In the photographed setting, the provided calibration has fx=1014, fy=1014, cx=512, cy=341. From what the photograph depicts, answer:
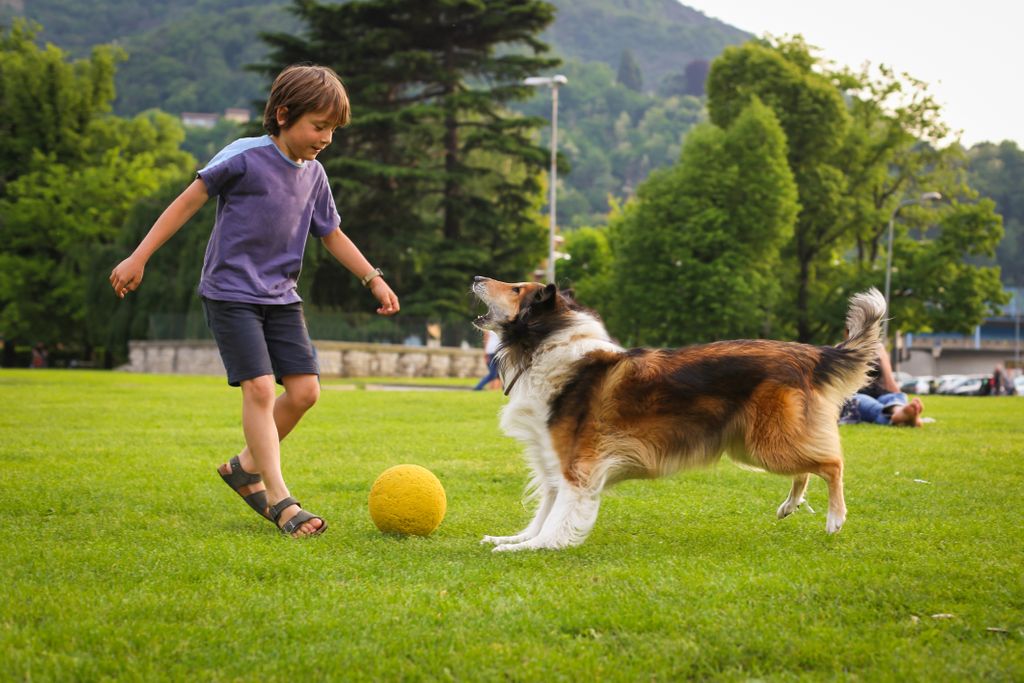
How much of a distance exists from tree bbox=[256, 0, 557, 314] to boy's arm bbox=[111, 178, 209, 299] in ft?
110

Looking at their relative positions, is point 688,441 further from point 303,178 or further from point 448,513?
point 303,178

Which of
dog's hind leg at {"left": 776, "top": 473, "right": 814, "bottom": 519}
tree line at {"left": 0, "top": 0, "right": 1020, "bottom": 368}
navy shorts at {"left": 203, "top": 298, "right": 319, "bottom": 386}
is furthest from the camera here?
tree line at {"left": 0, "top": 0, "right": 1020, "bottom": 368}

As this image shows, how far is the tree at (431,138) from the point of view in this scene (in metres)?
39.5

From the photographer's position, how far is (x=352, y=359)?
125ft

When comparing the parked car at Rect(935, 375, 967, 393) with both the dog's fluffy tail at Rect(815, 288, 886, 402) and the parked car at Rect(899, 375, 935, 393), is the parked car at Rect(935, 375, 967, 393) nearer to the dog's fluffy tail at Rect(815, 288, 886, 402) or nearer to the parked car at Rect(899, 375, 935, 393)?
the parked car at Rect(899, 375, 935, 393)

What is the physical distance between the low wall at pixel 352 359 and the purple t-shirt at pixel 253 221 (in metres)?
31.6

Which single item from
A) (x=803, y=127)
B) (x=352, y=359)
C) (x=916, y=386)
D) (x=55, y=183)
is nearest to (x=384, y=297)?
(x=352, y=359)

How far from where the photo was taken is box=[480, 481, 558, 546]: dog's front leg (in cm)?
566

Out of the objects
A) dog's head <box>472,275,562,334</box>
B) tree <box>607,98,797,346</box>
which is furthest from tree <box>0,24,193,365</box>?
dog's head <box>472,275,562,334</box>

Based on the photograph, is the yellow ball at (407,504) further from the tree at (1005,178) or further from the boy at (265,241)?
the tree at (1005,178)

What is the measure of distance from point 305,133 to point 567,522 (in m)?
2.64

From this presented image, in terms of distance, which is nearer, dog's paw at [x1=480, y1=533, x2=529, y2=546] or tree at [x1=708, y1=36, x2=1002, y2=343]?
dog's paw at [x1=480, y1=533, x2=529, y2=546]

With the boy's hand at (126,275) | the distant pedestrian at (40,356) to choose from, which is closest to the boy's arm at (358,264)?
the boy's hand at (126,275)

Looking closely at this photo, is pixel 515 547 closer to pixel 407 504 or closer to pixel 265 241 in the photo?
pixel 407 504
